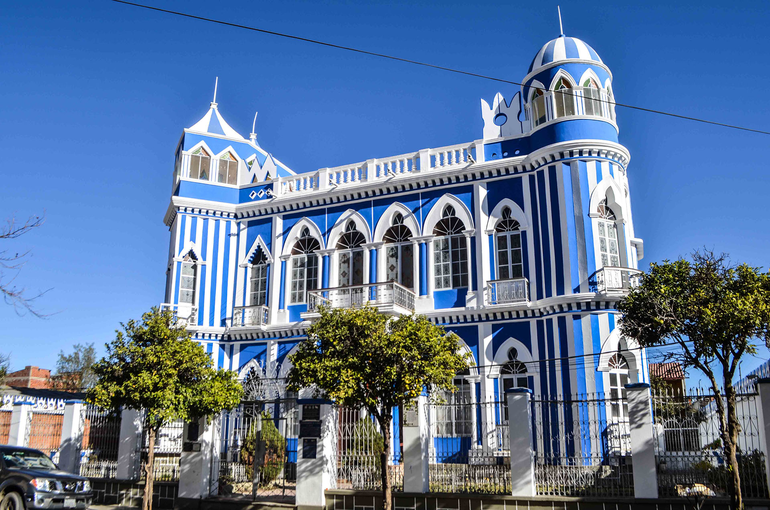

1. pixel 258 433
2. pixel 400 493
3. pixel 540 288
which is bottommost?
pixel 400 493

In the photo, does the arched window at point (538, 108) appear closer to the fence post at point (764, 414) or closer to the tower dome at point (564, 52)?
the tower dome at point (564, 52)

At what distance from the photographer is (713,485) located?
35.5ft

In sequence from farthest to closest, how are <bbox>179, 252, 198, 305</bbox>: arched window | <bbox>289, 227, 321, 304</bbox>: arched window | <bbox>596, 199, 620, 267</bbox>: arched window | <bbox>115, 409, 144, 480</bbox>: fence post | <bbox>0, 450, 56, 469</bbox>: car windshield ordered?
<bbox>179, 252, 198, 305</bbox>: arched window → <bbox>289, 227, 321, 304</bbox>: arched window → <bbox>596, 199, 620, 267</bbox>: arched window → <bbox>115, 409, 144, 480</bbox>: fence post → <bbox>0, 450, 56, 469</bbox>: car windshield

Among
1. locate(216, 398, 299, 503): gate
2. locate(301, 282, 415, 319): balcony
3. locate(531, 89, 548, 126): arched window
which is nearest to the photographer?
locate(216, 398, 299, 503): gate

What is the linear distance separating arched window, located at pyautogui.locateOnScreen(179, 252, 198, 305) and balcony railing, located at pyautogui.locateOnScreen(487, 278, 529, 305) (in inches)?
400

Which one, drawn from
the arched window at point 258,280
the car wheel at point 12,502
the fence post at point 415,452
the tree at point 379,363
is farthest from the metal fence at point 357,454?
the arched window at point 258,280

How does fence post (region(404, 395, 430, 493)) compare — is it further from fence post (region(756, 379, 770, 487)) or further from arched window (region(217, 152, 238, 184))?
arched window (region(217, 152, 238, 184))

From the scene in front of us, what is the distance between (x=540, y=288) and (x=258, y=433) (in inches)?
354

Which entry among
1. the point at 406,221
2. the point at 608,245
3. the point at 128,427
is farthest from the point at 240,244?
the point at 608,245

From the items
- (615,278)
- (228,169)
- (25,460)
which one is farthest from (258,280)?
(615,278)

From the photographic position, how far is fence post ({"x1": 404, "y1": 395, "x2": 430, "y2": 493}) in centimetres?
1216

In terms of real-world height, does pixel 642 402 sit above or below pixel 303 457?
above

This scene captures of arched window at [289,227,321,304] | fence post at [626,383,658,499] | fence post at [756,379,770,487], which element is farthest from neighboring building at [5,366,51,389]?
fence post at [756,379,770,487]

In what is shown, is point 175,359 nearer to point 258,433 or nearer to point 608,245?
point 258,433
